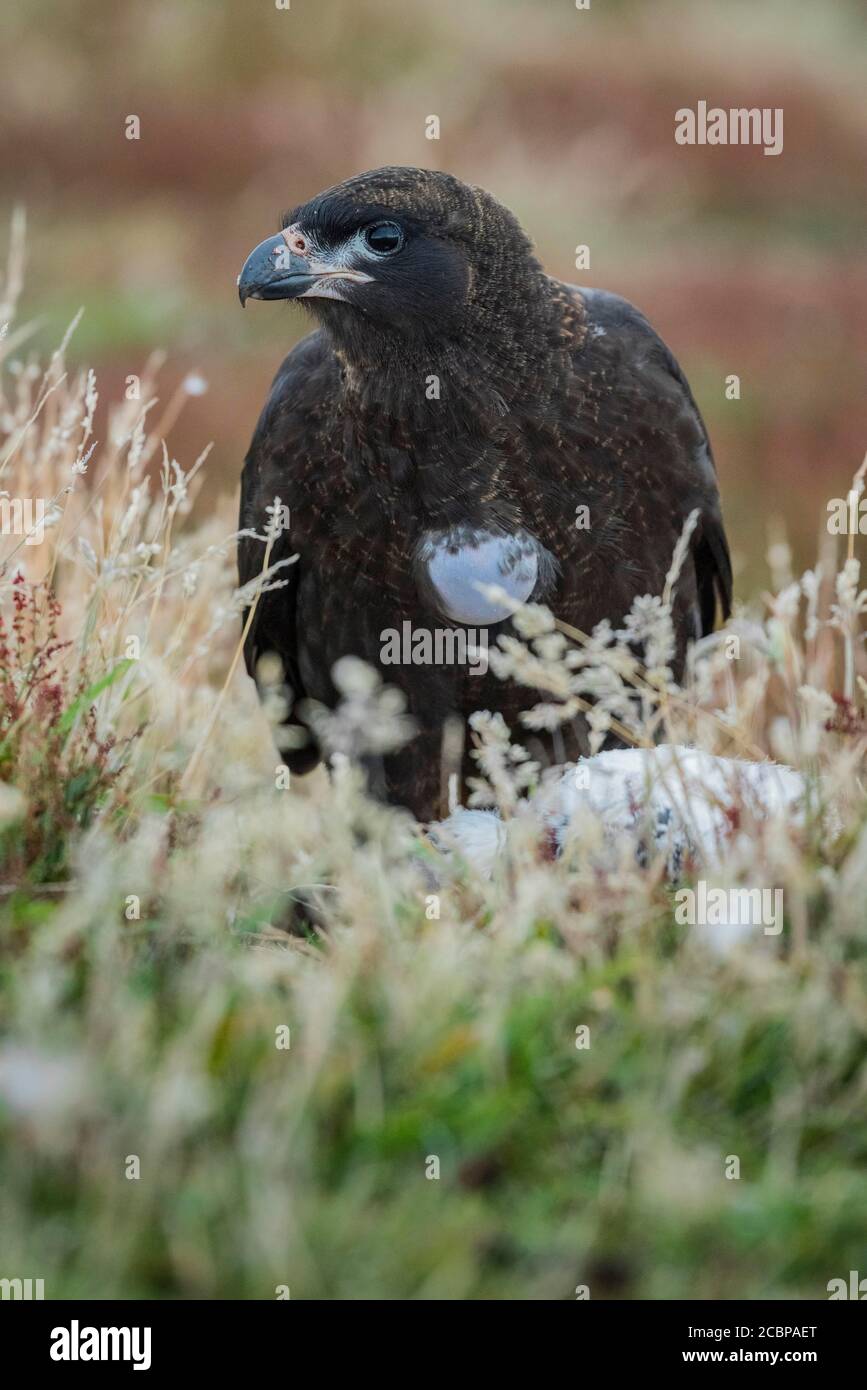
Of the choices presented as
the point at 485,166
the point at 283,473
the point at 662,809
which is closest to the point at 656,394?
the point at 283,473

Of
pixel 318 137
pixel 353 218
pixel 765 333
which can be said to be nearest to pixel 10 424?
pixel 353 218

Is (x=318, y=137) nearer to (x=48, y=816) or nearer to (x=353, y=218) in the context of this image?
(x=353, y=218)

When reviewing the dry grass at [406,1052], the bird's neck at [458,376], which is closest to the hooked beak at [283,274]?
the bird's neck at [458,376]

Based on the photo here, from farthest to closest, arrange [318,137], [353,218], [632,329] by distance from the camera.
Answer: [318,137] < [632,329] < [353,218]

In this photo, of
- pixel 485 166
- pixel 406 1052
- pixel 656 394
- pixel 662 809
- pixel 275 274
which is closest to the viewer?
pixel 406 1052

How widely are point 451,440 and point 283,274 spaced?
55 centimetres

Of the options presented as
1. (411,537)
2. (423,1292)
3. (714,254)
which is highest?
(714,254)

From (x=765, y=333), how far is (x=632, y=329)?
8748mm

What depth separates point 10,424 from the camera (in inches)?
151

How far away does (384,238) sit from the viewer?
3844 millimetres

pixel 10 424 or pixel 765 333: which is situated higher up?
pixel 765 333

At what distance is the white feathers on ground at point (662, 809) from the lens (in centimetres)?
298

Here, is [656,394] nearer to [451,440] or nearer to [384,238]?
[451,440]

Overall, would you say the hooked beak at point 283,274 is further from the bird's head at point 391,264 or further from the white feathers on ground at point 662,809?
the white feathers on ground at point 662,809
